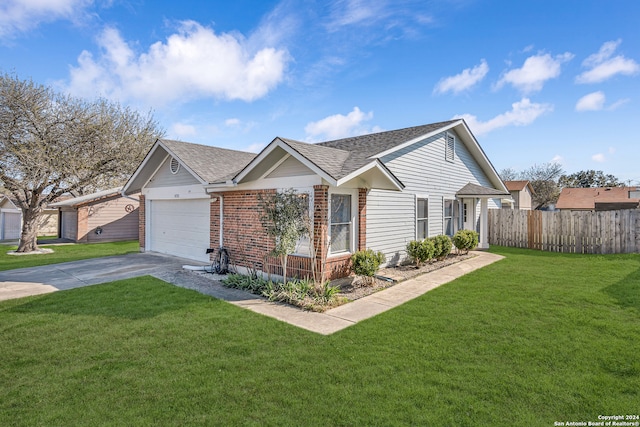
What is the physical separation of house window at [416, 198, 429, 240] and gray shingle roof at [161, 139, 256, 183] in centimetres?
675

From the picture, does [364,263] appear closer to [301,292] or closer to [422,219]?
[301,292]

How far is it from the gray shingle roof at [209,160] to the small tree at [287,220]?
9.97ft

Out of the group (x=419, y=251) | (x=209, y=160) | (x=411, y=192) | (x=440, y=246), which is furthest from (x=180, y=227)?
(x=440, y=246)

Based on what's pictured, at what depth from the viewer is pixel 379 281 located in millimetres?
9078

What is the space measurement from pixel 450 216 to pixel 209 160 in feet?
33.2

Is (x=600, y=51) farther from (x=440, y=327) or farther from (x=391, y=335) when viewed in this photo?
(x=391, y=335)

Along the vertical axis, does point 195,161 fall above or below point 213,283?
above

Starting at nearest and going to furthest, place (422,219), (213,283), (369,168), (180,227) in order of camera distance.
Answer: (369,168), (213,283), (422,219), (180,227)

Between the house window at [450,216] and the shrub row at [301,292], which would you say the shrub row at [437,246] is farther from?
the shrub row at [301,292]

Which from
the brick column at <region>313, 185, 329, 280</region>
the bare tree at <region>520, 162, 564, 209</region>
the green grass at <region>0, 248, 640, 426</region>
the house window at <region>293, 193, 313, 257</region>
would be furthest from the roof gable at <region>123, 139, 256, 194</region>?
the bare tree at <region>520, 162, 564, 209</region>

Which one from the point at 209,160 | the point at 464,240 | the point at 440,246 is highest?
the point at 209,160

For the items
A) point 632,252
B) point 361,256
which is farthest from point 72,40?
point 632,252

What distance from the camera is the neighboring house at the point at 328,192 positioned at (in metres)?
8.28

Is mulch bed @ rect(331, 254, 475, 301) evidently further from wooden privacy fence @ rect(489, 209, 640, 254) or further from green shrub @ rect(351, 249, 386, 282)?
wooden privacy fence @ rect(489, 209, 640, 254)
